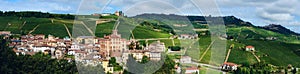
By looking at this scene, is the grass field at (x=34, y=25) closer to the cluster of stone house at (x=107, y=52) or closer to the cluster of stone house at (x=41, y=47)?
the cluster of stone house at (x=41, y=47)

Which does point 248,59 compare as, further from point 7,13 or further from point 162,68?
point 7,13

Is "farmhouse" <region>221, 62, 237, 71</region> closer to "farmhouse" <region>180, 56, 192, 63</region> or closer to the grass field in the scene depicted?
"farmhouse" <region>180, 56, 192, 63</region>

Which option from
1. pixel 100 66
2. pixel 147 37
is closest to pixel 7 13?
pixel 147 37

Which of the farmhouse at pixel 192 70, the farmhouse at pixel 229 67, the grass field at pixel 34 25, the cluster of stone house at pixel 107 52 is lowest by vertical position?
the farmhouse at pixel 229 67

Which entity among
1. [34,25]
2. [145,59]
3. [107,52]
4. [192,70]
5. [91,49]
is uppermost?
[145,59]

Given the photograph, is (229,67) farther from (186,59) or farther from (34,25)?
(34,25)

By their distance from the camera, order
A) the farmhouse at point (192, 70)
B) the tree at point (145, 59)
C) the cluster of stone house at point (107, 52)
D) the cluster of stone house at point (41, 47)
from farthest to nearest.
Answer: the cluster of stone house at point (41, 47) → the farmhouse at point (192, 70) → the cluster of stone house at point (107, 52) → the tree at point (145, 59)

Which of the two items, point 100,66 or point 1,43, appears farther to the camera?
point 1,43

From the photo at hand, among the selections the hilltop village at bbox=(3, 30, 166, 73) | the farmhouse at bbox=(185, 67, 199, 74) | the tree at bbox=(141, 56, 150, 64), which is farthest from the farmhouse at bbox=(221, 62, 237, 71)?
the tree at bbox=(141, 56, 150, 64)

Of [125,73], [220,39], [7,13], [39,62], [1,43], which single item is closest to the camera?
[125,73]

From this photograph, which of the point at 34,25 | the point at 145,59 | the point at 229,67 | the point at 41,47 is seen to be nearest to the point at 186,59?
the point at 229,67

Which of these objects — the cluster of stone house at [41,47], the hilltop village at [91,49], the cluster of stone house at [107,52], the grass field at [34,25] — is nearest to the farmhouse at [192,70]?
the hilltop village at [91,49]
